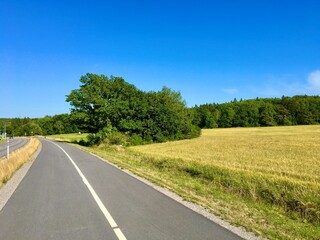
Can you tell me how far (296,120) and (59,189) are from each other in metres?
117

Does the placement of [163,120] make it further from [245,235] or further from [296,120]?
[296,120]

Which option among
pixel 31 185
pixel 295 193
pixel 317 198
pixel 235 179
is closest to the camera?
pixel 317 198

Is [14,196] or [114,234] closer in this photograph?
[114,234]

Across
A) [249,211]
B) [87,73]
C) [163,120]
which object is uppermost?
[87,73]

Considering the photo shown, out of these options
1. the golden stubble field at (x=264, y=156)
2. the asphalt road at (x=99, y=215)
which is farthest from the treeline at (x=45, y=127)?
the asphalt road at (x=99, y=215)

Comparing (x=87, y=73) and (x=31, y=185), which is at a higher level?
(x=87, y=73)

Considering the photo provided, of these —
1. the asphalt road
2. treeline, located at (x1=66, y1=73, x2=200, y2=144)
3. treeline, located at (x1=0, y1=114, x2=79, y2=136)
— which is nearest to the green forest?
treeline, located at (x1=66, y1=73, x2=200, y2=144)

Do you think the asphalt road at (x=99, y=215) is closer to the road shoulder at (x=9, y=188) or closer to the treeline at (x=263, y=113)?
the road shoulder at (x=9, y=188)

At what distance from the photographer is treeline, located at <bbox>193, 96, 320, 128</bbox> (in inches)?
4414

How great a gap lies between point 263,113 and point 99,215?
11812 cm

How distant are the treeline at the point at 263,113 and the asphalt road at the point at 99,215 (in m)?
114

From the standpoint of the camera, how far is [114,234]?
6039mm

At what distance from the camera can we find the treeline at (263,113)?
368ft

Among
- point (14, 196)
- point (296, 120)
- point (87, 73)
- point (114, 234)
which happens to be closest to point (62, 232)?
point (114, 234)
